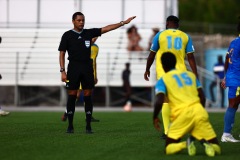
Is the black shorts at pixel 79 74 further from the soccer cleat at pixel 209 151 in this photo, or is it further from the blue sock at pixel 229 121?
the soccer cleat at pixel 209 151

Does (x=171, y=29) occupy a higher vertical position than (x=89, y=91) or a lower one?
higher

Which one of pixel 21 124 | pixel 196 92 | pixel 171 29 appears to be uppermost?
pixel 171 29

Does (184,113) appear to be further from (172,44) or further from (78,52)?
(78,52)

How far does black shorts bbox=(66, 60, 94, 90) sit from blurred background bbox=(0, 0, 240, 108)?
1567cm

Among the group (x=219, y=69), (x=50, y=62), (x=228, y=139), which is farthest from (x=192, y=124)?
(x=50, y=62)

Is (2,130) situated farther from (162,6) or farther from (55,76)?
(162,6)

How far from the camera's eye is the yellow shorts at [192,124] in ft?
35.9

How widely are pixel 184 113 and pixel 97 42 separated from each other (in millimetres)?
22045

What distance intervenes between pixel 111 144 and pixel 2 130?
360 cm

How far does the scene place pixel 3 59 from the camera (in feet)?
105

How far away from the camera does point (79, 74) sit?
14422mm

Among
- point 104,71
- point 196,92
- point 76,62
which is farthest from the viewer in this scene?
point 104,71

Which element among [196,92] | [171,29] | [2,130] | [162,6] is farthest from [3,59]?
[196,92]

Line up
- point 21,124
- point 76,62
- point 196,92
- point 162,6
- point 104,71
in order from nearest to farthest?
point 196,92
point 76,62
point 21,124
point 104,71
point 162,6
